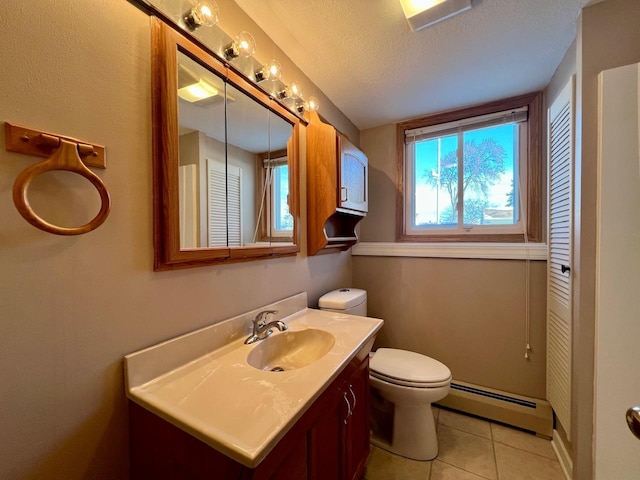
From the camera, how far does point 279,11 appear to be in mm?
1158

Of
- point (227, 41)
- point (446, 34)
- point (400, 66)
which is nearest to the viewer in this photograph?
point (227, 41)

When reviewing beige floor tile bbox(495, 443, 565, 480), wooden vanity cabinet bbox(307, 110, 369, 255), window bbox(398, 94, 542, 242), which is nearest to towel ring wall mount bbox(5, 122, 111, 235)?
wooden vanity cabinet bbox(307, 110, 369, 255)

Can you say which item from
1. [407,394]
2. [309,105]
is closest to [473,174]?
[309,105]

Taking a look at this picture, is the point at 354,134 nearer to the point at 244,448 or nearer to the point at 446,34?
the point at 446,34

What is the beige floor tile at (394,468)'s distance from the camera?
1366 millimetres

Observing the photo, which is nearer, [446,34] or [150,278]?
[150,278]

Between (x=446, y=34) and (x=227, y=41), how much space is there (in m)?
1.05

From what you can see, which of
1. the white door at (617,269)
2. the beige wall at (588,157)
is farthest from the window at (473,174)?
the white door at (617,269)

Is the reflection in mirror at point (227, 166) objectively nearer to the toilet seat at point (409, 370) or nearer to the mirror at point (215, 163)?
the mirror at point (215, 163)

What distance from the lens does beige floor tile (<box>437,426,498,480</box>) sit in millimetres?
1406

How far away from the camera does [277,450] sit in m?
0.63

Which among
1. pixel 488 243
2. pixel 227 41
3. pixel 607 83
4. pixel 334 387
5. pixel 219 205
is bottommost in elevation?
pixel 334 387

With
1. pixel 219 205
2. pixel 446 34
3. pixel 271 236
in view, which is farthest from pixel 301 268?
pixel 446 34

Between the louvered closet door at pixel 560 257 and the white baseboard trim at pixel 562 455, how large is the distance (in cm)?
14
